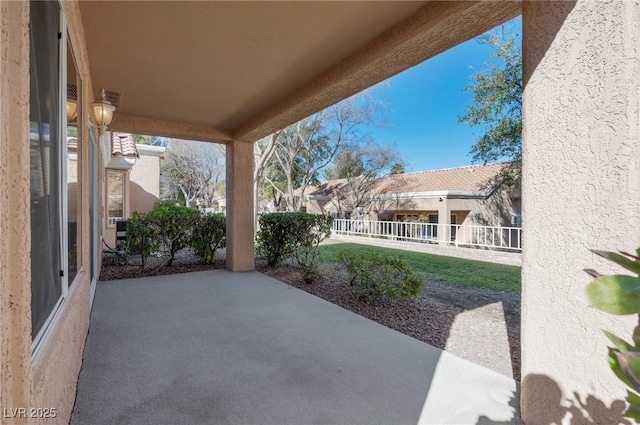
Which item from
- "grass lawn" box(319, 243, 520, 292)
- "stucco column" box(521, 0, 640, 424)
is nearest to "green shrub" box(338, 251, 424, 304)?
"grass lawn" box(319, 243, 520, 292)

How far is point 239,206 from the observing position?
7391 millimetres

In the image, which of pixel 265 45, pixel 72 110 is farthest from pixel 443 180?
pixel 72 110

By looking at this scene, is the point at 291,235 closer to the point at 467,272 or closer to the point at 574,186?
the point at 467,272

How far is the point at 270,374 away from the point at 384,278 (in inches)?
101

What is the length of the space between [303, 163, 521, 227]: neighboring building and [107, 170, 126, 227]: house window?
8.41 meters

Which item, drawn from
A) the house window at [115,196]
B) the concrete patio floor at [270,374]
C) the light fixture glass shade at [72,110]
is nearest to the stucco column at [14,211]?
the concrete patio floor at [270,374]

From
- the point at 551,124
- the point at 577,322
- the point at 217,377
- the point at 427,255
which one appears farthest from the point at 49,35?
the point at 427,255

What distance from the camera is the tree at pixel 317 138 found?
16984mm

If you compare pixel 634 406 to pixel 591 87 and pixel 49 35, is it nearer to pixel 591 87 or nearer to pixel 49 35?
pixel 591 87

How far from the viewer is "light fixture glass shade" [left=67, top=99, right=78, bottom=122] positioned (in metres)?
2.54

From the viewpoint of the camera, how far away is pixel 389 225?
52.4ft

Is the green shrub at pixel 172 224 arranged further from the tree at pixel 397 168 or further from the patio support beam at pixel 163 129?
the tree at pixel 397 168

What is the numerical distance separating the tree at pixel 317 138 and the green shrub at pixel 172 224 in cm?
961

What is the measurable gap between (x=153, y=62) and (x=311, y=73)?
199cm
